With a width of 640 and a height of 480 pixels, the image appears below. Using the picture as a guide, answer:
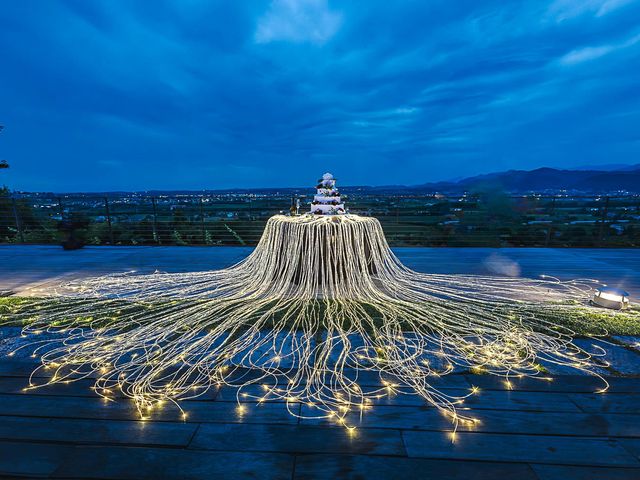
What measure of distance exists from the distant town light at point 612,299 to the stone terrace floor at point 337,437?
3.03ft

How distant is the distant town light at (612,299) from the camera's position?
7.43 feet

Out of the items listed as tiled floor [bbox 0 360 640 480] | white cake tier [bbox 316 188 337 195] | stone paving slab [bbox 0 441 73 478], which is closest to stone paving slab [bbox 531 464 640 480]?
tiled floor [bbox 0 360 640 480]

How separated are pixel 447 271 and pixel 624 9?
10.8 meters

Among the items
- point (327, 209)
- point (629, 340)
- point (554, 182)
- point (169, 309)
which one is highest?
point (554, 182)

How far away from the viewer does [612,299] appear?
2287mm

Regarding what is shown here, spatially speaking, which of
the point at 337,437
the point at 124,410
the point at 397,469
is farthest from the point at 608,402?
the point at 124,410

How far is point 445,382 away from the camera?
1.42m

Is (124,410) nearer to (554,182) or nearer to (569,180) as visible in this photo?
(554,182)

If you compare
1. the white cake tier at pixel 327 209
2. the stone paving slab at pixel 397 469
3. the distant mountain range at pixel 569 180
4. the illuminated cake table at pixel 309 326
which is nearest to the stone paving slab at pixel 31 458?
the illuminated cake table at pixel 309 326

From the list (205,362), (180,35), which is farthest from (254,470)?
(180,35)

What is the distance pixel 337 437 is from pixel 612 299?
2.47 metres

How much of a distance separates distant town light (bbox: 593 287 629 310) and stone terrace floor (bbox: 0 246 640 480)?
3.03 ft

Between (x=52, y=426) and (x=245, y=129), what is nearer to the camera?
(x=52, y=426)

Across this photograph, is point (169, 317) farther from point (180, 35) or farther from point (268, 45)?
point (268, 45)
